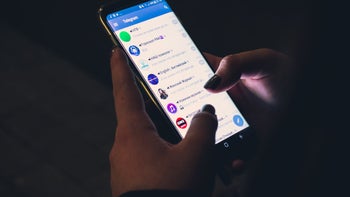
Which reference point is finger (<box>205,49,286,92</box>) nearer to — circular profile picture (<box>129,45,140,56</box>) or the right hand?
the right hand

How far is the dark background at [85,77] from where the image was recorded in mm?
436

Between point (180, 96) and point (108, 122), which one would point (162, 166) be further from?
point (108, 122)

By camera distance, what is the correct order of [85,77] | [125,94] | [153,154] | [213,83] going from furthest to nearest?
[85,77]
[213,83]
[125,94]
[153,154]

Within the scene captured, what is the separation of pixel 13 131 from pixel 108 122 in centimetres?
65

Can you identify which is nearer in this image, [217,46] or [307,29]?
[307,29]

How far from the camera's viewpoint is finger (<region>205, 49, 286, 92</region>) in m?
1.29

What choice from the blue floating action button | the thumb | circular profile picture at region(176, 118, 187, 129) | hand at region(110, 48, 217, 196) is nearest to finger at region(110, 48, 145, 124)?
hand at region(110, 48, 217, 196)

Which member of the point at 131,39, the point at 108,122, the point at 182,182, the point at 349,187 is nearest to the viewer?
the point at 349,187

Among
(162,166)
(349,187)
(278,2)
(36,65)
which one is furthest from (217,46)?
(36,65)

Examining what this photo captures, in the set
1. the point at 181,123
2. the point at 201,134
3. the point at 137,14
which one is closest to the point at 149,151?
the point at 201,134

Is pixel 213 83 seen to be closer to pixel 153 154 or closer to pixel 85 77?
pixel 153 154

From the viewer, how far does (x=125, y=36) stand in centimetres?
134

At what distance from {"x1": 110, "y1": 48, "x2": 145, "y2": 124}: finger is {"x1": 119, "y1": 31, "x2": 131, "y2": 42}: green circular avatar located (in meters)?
0.21

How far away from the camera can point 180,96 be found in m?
1.36
